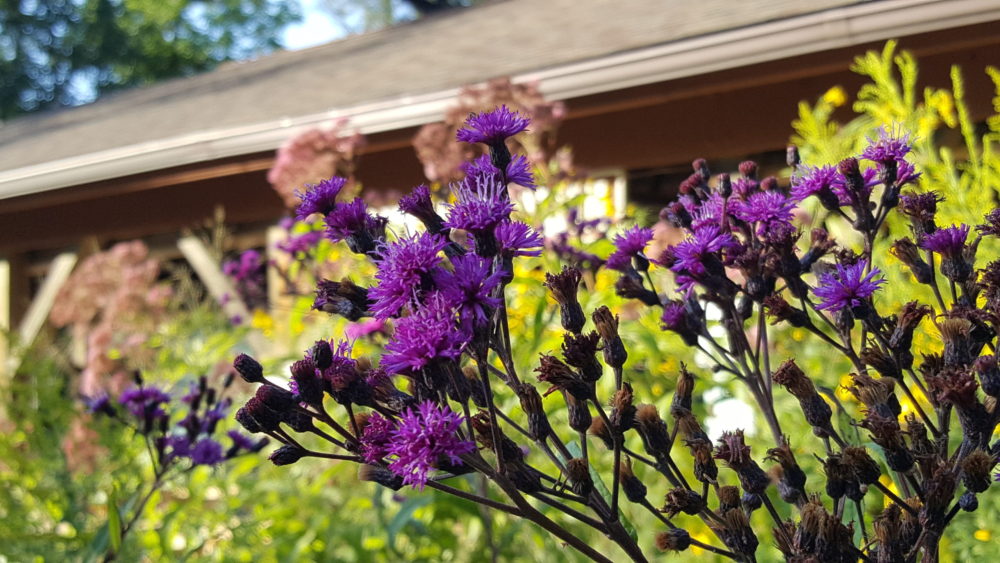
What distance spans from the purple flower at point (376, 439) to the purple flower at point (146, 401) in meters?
1.37

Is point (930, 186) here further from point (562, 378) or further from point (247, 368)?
point (247, 368)

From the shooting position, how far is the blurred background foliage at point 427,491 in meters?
2.30

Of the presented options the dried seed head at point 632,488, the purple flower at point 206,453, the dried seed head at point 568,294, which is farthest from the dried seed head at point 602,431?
the purple flower at point 206,453

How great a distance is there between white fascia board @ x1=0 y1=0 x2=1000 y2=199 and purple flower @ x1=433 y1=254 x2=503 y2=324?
350cm

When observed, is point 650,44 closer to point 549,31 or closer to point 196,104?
point 549,31

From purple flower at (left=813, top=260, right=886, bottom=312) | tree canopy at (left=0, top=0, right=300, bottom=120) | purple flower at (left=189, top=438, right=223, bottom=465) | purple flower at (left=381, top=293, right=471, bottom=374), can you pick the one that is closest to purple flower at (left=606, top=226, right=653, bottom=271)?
purple flower at (left=813, top=260, right=886, bottom=312)

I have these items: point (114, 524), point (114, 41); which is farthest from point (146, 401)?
point (114, 41)

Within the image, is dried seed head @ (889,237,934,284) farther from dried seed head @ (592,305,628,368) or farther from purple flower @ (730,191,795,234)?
dried seed head @ (592,305,628,368)

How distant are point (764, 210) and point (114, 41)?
2998 cm

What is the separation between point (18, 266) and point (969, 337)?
920 centimetres

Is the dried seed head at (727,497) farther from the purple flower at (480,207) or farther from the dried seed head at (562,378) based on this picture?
the purple flower at (480,207)

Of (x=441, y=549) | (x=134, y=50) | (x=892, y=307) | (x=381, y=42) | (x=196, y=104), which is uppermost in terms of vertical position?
(x=134, y=50)

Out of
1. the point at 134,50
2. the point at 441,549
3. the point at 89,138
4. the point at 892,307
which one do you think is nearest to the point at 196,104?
the point at 89,138

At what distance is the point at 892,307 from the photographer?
7.45 ft
